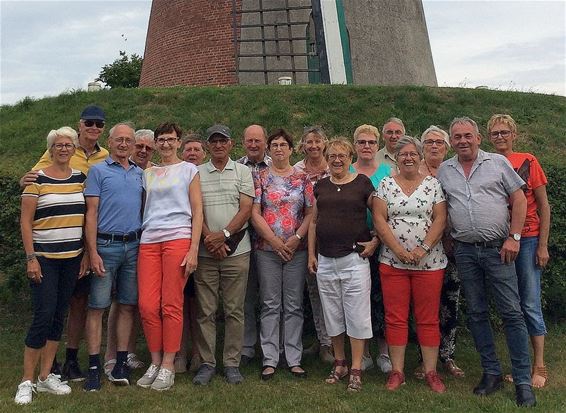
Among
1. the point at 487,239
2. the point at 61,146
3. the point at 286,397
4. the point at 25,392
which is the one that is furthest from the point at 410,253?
the point at 25,392

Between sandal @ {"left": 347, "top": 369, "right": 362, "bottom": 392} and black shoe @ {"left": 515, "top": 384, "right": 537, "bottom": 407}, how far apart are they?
1055mm

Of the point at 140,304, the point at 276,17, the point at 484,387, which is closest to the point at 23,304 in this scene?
the point at 140,304

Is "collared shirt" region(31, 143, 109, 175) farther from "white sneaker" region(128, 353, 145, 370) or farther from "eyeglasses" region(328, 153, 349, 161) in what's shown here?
"eyeglasses" region(328, 153, 349, 161)

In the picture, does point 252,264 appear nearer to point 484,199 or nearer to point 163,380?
point 163,380

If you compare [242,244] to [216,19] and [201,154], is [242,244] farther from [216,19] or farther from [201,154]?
[216,19]

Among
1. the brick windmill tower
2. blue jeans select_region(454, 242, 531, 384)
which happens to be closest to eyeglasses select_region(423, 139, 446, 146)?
blue jeans select_region(454, 242, 531, 384)

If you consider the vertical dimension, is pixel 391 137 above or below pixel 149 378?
above

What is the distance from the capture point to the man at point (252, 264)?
450 centimetres

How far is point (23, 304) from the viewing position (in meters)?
6.25

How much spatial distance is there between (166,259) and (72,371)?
123 centimetres

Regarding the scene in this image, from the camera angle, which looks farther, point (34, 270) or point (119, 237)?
point (119, 237)

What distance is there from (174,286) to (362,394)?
5.02 feet

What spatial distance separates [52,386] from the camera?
154 inches

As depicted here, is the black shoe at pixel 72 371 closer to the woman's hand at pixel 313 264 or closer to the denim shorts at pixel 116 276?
the denim shorts at pixel 116 276
